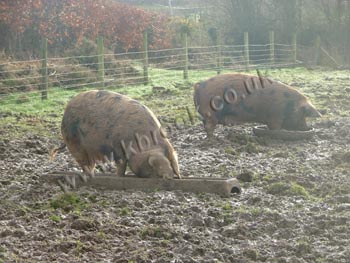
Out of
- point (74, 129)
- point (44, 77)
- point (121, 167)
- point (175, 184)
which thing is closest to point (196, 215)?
point (175, 184)

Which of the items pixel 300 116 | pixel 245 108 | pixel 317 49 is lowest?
pixel 300 116

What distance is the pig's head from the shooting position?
935 cm

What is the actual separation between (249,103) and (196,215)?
3.93m

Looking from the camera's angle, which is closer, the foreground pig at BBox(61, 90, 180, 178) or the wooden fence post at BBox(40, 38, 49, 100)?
the foreground pig at BBox(61, 90, 180, 178)

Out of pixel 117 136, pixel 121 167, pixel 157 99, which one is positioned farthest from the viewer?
pixel 157 99

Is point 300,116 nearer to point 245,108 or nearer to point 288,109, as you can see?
point 288,109

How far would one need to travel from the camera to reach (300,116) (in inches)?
373

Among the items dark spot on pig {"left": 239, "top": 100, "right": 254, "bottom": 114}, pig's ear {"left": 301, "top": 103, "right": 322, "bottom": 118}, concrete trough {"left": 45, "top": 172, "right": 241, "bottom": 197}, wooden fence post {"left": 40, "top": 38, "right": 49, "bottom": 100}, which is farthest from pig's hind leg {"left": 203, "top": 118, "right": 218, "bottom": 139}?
wooden fence post {"left": 40, "top": 38, "right": 49, "bottom": 100}

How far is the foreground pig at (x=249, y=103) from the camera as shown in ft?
30.6

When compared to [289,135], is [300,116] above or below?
above

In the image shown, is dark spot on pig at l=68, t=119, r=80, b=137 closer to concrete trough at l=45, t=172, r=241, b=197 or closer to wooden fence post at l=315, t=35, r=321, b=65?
concrete trough at l=45, t=172, r=241, b=197

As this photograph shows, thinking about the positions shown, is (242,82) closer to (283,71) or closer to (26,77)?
(26,77)

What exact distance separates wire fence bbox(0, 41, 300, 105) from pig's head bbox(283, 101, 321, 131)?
5.52m

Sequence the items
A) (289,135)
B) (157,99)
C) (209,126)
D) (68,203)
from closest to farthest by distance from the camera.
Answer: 1. (68,203)
2. (289,135)
3. (209,126)
4. (157,99)
